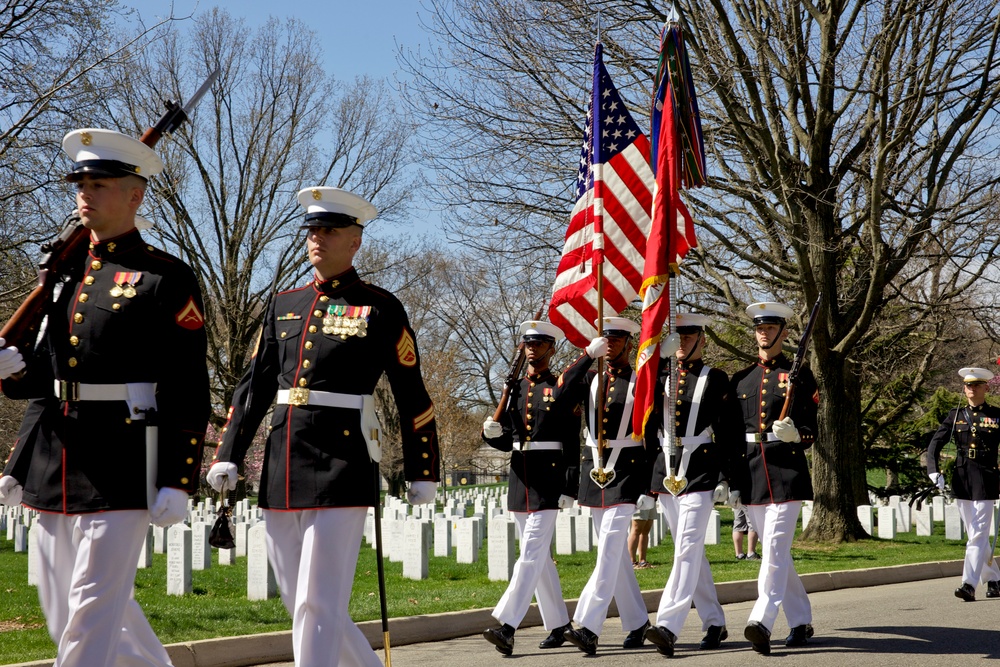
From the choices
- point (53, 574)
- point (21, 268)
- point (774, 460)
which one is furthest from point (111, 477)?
point (21, 268)

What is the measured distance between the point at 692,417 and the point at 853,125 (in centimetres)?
1000

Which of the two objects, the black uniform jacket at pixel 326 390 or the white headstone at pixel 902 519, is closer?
the black uniform jacket at pixel 326 390

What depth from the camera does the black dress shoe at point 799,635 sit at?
7.96 m

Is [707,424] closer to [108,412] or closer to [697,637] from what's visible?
[697,637]

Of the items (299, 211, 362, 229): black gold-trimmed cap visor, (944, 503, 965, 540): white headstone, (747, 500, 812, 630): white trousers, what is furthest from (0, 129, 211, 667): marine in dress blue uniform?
(944, 503, 965, 540): white headstone

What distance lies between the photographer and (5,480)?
461cm

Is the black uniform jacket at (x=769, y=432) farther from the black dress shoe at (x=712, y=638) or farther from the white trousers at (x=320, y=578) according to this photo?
the white trousers at (x=320, y=578)

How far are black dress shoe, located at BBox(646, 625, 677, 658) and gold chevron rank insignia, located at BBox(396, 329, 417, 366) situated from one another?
304cm

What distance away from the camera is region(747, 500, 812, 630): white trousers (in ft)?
25.6

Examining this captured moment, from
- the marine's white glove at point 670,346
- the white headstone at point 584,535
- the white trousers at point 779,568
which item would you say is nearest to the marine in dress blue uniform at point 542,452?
the marine's white glove at point 670,346

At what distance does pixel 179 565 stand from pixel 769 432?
5.93 metres

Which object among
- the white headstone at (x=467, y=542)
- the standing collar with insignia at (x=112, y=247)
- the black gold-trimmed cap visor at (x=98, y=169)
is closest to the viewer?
the black gold-trimmed cap visor at (x=98, y=169)

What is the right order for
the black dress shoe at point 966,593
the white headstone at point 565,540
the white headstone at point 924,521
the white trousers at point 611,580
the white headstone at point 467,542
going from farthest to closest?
the white headstone at point 924,521
the white headstone at point 565,540
the white headstone at point 467,542
the black dress shoe at point 966,593
the white trousers at point 611,580

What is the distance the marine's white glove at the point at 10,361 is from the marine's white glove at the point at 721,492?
5006mm
